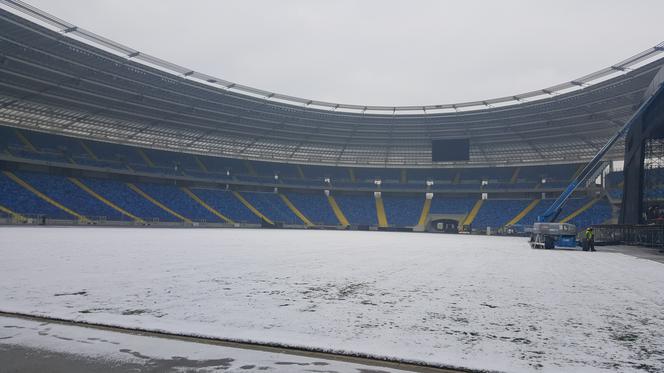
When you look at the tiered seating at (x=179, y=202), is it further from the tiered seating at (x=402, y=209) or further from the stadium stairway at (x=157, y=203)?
the tiered seating at (x=402, y=209)

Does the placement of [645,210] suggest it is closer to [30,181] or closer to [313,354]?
[313,354]

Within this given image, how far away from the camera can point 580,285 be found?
930 centimetres

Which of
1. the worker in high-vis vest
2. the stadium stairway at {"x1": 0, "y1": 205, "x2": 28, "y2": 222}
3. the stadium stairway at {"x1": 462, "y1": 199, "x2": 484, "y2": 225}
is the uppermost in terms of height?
the stadium stairway at {"x1": 462, "y1": 199, "x2": 484, "y2": 225}

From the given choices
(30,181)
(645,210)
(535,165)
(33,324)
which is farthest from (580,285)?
(535,165)

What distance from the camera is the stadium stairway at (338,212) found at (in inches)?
2479

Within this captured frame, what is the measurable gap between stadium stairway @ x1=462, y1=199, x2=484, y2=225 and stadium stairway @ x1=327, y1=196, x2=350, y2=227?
17957 millimetres

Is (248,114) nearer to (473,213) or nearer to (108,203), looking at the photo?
(108,203)

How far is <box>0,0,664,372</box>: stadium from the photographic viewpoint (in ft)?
17.2

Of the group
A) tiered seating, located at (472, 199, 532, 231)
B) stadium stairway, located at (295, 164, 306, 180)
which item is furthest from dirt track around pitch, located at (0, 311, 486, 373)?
stadium stairway, located at (295, 164, 306, 180)

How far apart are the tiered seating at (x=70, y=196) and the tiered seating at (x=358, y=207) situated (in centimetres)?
3260

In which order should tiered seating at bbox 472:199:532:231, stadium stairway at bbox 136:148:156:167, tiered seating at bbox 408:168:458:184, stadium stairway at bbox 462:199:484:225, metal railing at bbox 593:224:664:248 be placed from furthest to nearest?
1. tiered seating at bbox 408:168:458:184
2. stadium stairway at bbox 462:199:484:225
3. tiered seating at bbox 472:199:532:231
4. stadium stairway at bbox 136:148:156:167
5. metal railing at bbox 593:224:664:248

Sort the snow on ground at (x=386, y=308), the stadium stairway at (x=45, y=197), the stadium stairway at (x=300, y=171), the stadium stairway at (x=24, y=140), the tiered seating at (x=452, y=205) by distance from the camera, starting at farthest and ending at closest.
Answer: the stadium stairway at (x=300, y=171)
the tiered seating at (x=452, y=205)
the stadium stairway at (x=24, y=140)
the stadium stairway at (x=45, y=197)
the snow on ground at (x=386, y=308)

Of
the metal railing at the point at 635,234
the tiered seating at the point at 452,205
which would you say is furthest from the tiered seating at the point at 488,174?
the metal railing at the point at 635,234

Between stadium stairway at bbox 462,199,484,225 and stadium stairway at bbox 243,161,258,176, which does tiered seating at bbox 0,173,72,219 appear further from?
stadium stairway at bbox 462,199,484,225
